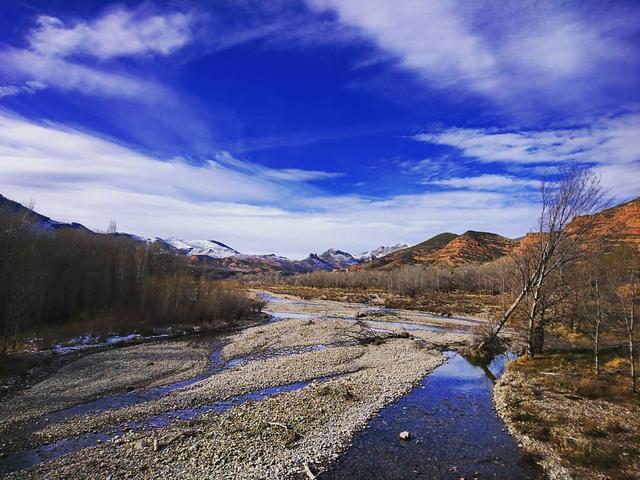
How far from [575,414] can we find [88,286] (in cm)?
4832

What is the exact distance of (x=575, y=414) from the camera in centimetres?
1634

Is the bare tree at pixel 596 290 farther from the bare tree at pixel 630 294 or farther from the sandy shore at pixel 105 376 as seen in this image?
the sandy shore at pixel 105 376

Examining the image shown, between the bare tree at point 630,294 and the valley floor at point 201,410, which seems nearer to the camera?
the valley floor at point 201,410

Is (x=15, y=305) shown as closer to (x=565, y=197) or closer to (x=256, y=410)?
(x=256, y=410)

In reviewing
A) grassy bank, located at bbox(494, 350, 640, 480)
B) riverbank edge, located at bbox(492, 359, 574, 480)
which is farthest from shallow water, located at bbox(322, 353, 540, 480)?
grassy bank, located at bbox(494, 350, 640, 480)

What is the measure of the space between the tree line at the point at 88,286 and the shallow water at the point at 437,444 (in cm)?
2850

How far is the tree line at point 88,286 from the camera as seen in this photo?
31953 mm

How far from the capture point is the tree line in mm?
31953

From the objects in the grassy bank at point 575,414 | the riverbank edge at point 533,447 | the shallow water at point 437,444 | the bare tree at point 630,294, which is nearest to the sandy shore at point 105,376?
the shallow water at point 437,444

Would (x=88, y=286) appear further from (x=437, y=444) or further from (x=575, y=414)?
(x=575, y=414)

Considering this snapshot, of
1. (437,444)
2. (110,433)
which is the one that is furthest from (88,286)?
(437,444)

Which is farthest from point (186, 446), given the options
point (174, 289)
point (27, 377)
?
point (174, 289)

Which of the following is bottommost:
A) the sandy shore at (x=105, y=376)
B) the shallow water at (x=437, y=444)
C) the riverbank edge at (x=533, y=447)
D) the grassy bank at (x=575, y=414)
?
the sandy shore at (x=105, y=376)

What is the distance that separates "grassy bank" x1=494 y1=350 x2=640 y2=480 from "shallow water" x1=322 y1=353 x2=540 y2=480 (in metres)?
0.91
